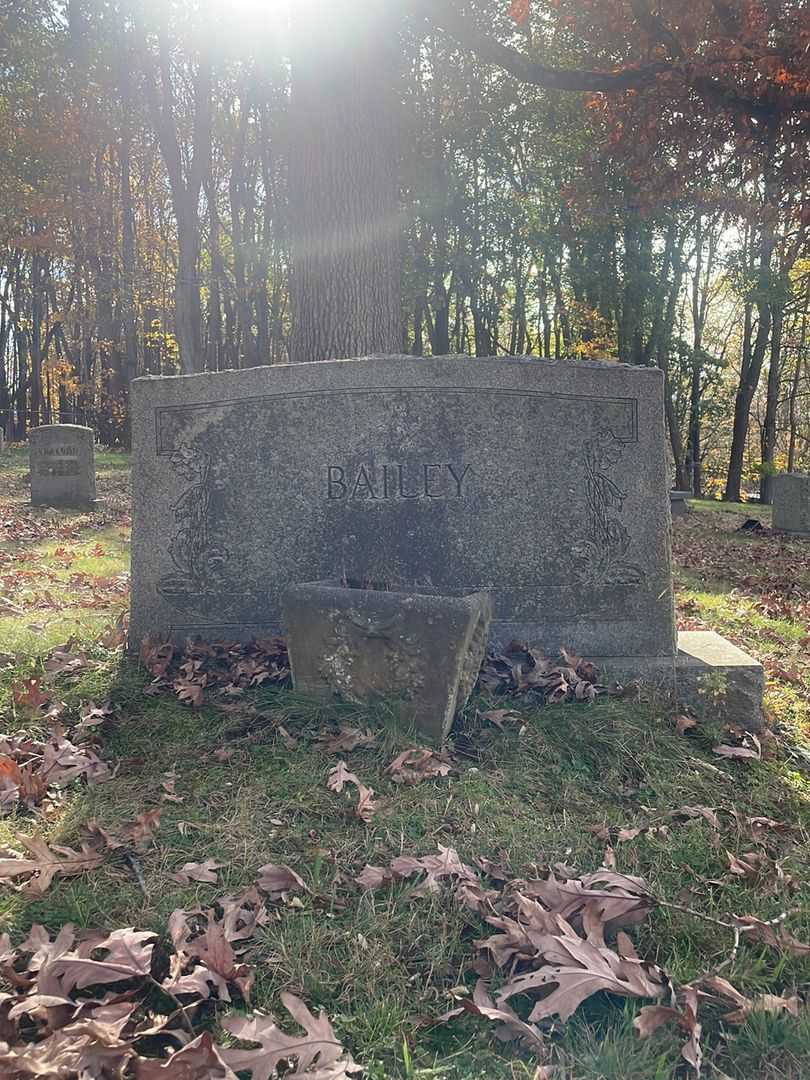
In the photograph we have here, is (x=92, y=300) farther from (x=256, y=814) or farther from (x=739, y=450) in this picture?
(x=256, y=814)

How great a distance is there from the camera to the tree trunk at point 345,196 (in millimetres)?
6484

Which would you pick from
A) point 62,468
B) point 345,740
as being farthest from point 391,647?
point 62,468

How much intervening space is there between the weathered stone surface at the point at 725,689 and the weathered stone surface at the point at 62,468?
1064 centimetres

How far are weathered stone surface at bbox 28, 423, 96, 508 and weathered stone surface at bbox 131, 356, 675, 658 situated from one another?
8.57 m

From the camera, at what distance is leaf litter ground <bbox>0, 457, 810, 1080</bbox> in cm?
195

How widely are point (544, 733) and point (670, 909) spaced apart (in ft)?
3.63

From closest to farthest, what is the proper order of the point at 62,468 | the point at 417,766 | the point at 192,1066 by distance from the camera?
the point at 192,1066 < the point at 417,766 < the point at 62,468

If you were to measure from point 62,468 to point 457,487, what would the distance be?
9.67 meters

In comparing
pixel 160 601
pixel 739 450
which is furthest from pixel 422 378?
pixel 739 450

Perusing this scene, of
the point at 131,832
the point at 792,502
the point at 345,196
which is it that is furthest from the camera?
the point at 792,502

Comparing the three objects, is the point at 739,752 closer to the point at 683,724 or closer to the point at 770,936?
the point at 683,724

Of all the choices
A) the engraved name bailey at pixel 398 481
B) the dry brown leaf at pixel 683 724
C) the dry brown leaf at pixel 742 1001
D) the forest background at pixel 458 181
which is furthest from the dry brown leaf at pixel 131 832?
the forest background at pixel 458 181

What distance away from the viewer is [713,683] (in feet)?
12.7

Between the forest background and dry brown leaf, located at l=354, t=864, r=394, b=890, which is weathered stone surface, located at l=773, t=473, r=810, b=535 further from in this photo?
dry brown leaf, located at l=354, t=864, r=394, b=890
